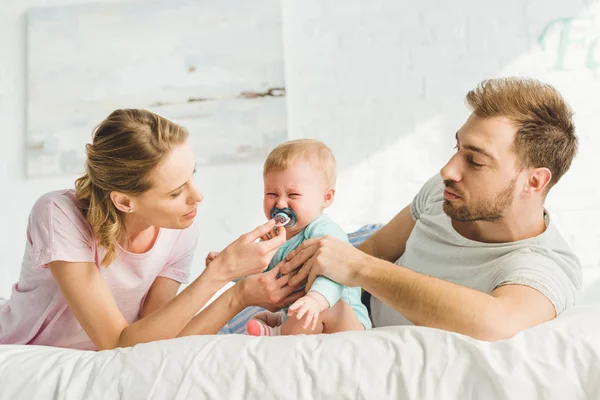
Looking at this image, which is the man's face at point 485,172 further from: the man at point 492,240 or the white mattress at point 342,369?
the white mattress at point 342,369

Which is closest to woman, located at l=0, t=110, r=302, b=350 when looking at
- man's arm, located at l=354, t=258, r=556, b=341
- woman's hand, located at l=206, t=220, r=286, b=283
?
woman's hand, located at l=206, t=220, r=286, b=283

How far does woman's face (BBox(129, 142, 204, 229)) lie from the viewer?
1.71m

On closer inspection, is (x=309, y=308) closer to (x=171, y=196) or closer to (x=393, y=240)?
(x=171, y=196)

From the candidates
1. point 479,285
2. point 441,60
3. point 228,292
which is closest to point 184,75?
point 441,60

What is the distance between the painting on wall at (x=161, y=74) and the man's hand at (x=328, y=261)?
1.70 meters

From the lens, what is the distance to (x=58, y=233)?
1656mm

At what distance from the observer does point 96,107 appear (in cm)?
343

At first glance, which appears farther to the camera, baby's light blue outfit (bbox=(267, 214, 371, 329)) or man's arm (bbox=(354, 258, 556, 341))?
baby's light blue outfit (bbox=(267, 214, 371, 329))

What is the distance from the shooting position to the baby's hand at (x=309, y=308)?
1344 millimetres

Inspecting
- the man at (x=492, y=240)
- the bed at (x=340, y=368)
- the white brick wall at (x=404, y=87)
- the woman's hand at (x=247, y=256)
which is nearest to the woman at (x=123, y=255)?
the woman's hand at (x=247, y=256)

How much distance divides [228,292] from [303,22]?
6.42 ft

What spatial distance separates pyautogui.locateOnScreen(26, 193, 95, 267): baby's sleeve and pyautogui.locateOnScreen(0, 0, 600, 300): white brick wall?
1.54 meters

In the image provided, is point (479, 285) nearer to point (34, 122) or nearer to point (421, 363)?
point (421, 363)

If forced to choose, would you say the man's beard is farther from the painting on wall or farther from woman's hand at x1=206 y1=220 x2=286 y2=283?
the painting on wall
